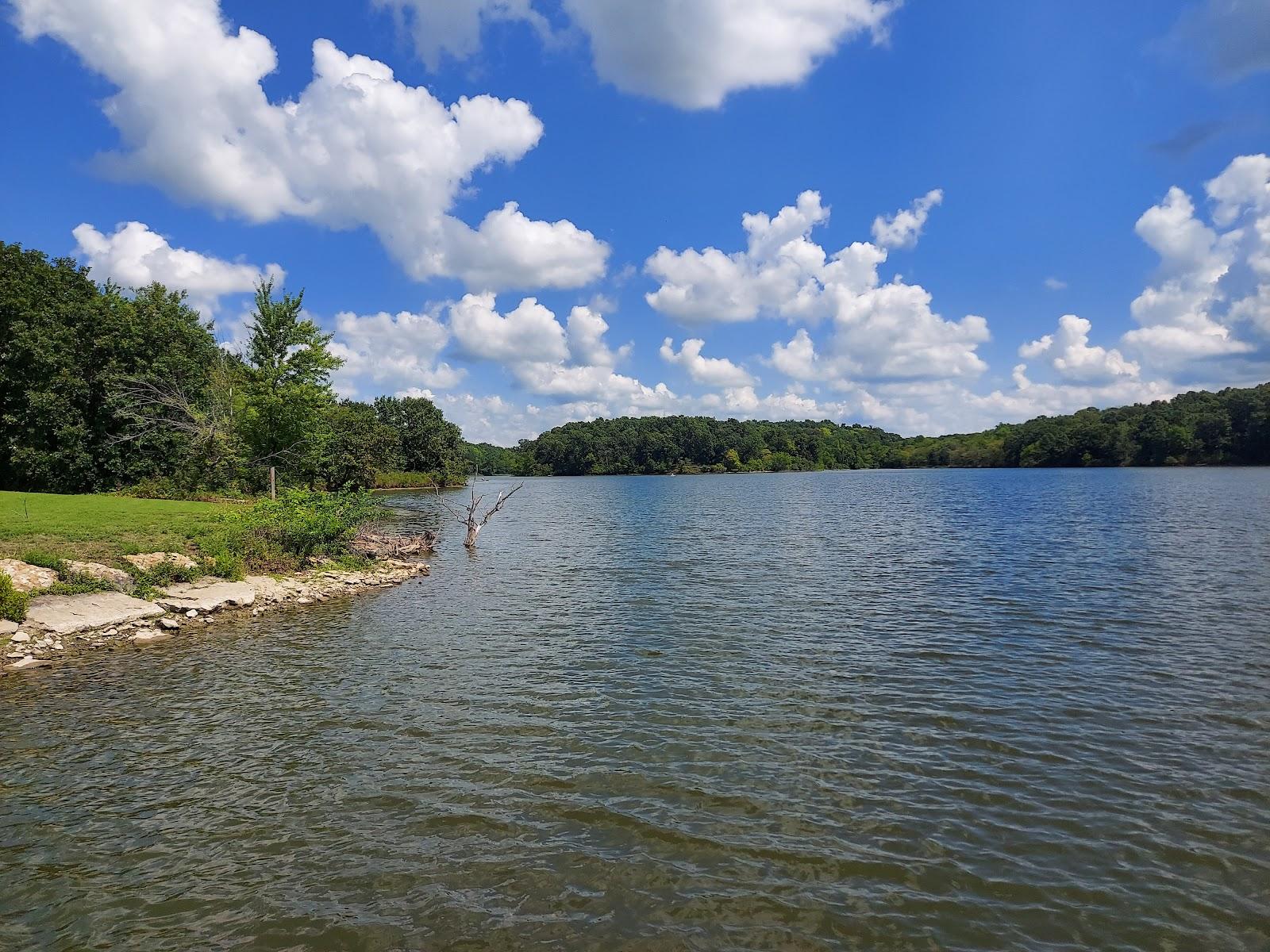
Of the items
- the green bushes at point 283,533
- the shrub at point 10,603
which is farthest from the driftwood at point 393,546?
the shrub at point 10,603

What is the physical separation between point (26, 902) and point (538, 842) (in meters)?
5.83

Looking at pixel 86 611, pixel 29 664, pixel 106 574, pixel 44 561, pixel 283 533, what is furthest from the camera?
pixel 283 533

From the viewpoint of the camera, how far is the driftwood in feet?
115

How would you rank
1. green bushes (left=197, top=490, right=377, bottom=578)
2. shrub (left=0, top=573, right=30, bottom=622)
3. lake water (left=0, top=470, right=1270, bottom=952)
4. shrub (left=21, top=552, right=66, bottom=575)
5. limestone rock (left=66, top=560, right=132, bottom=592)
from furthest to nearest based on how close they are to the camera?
green bushes (left=197, top=490, right=377, bottom=578)
limestone rock (left=66, top=560, right=132, bottom=592)
shrub (left=21, top=552, right=66, bottom=575)
shrub (left=0, top=573, right=30, bottom=622)
lake water (left=0, top=470, right=1270, bottom=952)

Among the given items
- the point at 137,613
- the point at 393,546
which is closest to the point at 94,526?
the point at 137,613

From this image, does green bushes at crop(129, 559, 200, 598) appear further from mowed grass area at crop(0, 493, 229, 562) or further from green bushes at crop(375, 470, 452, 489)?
green bushes at crop(375, 470, 452, 489)

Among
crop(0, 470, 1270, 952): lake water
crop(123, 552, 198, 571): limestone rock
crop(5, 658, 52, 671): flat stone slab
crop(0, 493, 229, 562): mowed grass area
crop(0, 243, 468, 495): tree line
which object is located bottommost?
crop(0, 470, 1270, 952): lake water

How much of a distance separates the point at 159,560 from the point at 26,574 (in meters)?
4.03

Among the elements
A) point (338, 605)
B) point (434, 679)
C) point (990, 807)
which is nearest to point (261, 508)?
point (338, 605)

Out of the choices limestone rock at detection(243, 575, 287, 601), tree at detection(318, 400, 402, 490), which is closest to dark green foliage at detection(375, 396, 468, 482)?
tree at detection(318, 400, 402, 490)

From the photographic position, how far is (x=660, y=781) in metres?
10.5

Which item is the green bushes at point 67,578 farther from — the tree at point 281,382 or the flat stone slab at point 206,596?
the tree at point 281,382

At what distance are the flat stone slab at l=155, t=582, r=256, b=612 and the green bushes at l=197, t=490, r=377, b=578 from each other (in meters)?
1.42

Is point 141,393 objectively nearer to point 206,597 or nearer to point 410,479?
point 206,597
